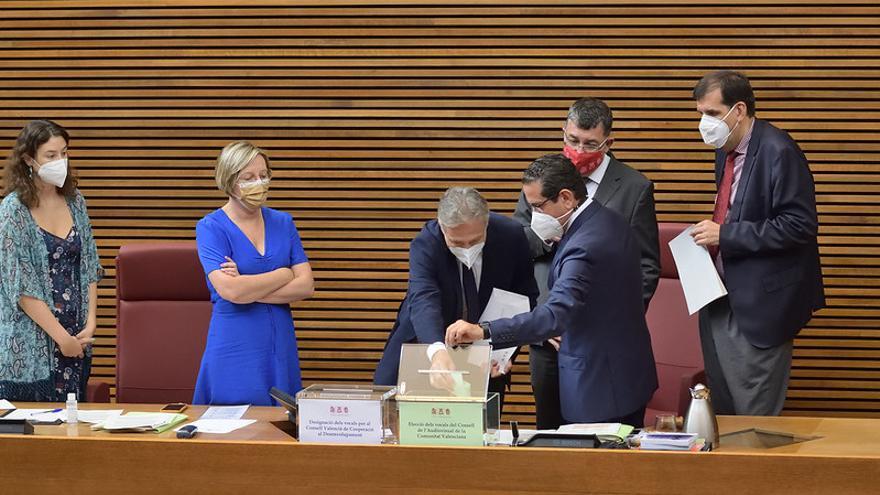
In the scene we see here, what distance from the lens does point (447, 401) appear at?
3.17m

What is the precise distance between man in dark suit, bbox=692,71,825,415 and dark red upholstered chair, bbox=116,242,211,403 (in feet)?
6.83

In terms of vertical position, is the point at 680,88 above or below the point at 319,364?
above

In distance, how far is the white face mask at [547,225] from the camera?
357 centimetres

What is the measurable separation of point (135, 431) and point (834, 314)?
3.55 meters

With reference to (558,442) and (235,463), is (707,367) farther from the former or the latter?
(235,463)

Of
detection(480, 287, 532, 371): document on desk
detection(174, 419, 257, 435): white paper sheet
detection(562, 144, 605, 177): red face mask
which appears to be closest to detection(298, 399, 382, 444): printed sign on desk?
detection(174, 419, 257, 435): white paper sheet

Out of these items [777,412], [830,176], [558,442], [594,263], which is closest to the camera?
[558,442]

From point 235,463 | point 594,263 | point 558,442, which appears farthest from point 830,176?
point 235,463

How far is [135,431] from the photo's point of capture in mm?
3484

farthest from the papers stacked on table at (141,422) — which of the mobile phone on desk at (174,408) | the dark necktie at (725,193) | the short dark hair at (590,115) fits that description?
the dark necktie at (725,193)

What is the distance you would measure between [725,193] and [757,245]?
0.31 meters

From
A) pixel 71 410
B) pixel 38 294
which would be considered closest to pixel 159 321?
pixel 38 294

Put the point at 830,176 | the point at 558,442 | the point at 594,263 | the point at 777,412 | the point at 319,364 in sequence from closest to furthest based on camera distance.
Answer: the point at 558,442
the point at 594,263
the point at 777,412
the point at 830,176
the point at 319,364

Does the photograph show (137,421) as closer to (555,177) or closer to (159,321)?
(159,321)
